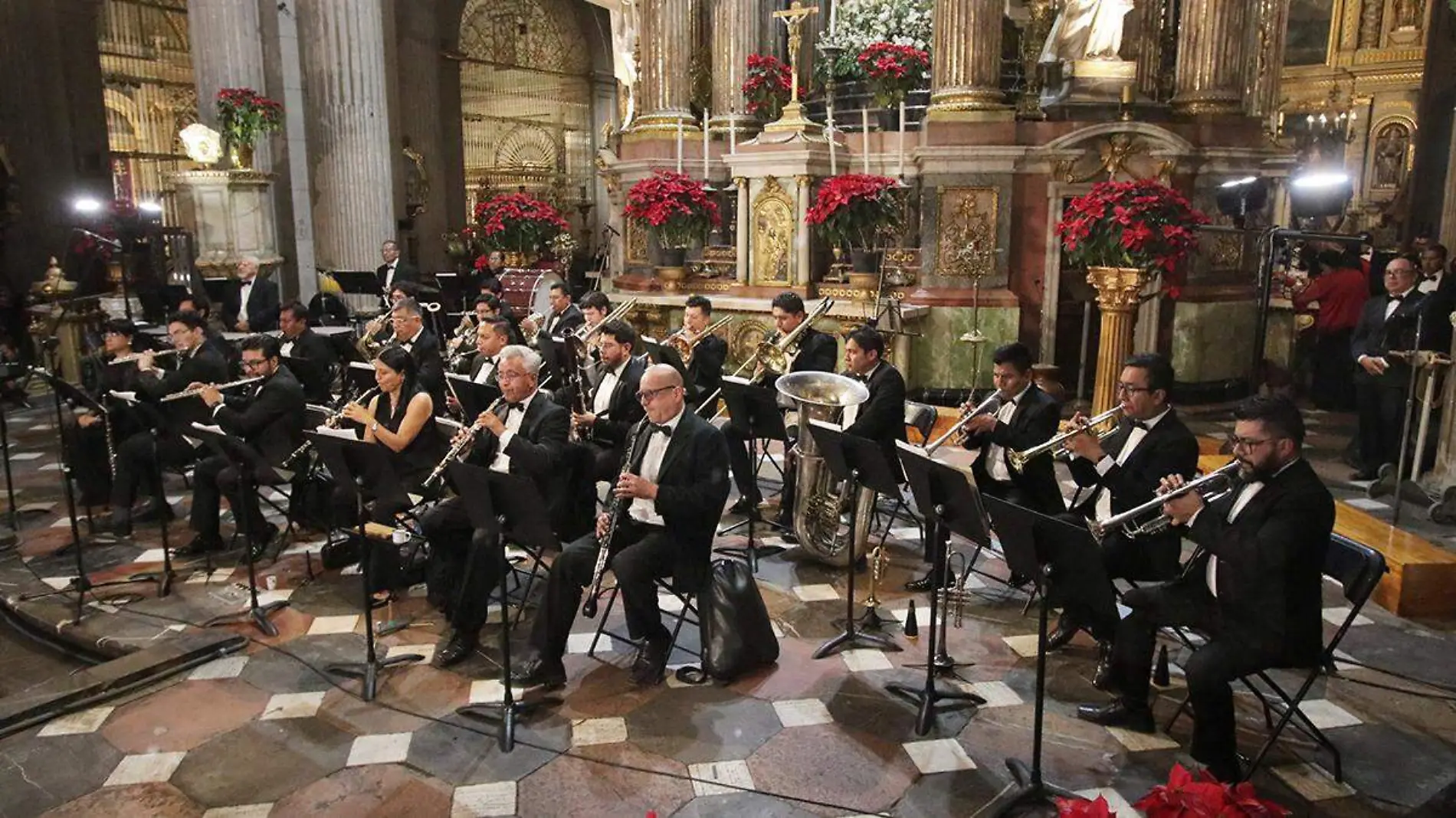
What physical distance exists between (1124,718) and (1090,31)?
8292mm

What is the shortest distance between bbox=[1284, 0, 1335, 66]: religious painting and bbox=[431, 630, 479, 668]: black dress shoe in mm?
22102

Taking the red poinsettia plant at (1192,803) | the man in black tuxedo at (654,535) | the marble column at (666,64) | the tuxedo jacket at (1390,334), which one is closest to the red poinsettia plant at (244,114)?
the marble column at (666,64)

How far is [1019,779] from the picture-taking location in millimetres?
4129

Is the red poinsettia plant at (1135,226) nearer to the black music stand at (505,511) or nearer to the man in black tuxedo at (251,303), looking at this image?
the black music stand at (505,511)

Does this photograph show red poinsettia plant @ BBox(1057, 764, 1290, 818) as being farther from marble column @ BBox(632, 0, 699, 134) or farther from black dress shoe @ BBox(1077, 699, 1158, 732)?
marble column @ BBox(632, 0, 699, 134)

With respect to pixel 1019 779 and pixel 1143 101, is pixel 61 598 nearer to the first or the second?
pixel 1019 779

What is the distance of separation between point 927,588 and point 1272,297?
804 centimetres

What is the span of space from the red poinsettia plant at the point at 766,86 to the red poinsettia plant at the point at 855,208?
9.59 ft

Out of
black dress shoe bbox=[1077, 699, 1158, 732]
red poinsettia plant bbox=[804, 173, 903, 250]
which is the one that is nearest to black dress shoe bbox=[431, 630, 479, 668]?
black dress shoe bbox=[1077, 699, 1158, 732]

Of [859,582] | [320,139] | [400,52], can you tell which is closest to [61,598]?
[859,582]

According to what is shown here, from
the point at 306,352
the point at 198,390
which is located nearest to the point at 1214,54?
the point at 306,352

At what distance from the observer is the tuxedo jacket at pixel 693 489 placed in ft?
15.9

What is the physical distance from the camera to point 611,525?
489 centimetres

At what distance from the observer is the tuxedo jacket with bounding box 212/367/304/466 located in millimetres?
6328
